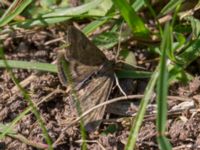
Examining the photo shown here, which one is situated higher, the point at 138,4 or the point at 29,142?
the point at 138,4

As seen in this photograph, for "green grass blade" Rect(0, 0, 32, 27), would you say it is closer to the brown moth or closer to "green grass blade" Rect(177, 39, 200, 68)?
the brown moth

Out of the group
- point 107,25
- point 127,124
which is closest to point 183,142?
point 127,124

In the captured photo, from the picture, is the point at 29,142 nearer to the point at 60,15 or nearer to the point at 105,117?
the point at 105,117

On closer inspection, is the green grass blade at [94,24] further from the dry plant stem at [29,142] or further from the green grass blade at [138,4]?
the dry plant stem at [29,142]

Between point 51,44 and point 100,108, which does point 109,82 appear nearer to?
point 100,108

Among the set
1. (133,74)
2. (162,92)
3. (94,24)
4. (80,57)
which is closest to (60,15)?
(94,24)
